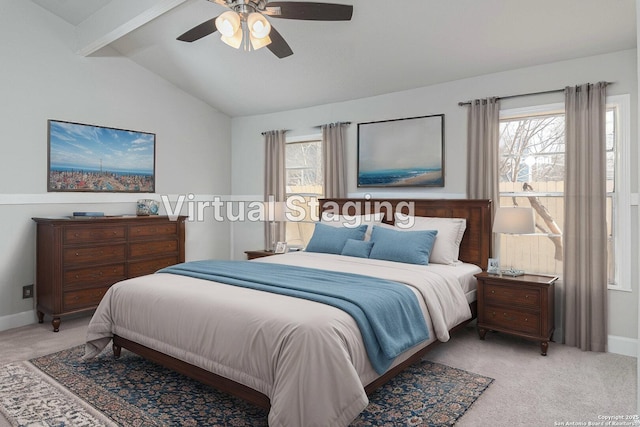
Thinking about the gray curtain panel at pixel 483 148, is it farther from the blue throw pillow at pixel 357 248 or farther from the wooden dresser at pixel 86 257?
the wooden dresser at pixel 86 257

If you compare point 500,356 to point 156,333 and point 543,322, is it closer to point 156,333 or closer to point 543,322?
point 543,322

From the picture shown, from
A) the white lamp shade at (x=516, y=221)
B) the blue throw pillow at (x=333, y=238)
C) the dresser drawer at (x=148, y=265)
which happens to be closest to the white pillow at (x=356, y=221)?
the blue throw pillow at (x=333, y=238)

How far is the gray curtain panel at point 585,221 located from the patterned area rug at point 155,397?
1.27 meters

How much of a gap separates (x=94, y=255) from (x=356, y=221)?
275cm

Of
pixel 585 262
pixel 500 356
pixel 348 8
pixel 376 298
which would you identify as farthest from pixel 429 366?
pixel 348 8

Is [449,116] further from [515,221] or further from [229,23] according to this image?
[229,23]

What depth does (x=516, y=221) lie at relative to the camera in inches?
141

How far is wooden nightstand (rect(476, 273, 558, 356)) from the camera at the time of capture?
11.2 feet

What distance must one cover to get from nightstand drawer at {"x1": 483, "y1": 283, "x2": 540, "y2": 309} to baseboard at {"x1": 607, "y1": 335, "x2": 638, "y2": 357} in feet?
2.31

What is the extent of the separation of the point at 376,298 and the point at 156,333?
1.49m

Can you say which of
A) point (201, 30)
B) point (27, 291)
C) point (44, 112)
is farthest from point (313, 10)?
point (27, 291)

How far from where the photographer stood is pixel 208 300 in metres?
2.64

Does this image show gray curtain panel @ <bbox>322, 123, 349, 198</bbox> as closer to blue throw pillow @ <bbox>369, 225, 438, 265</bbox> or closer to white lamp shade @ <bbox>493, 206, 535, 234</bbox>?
blue throw pillow @ <bbox>369, 225, 438, 265</bbox>

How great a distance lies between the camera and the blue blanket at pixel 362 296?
→ 242 cm
